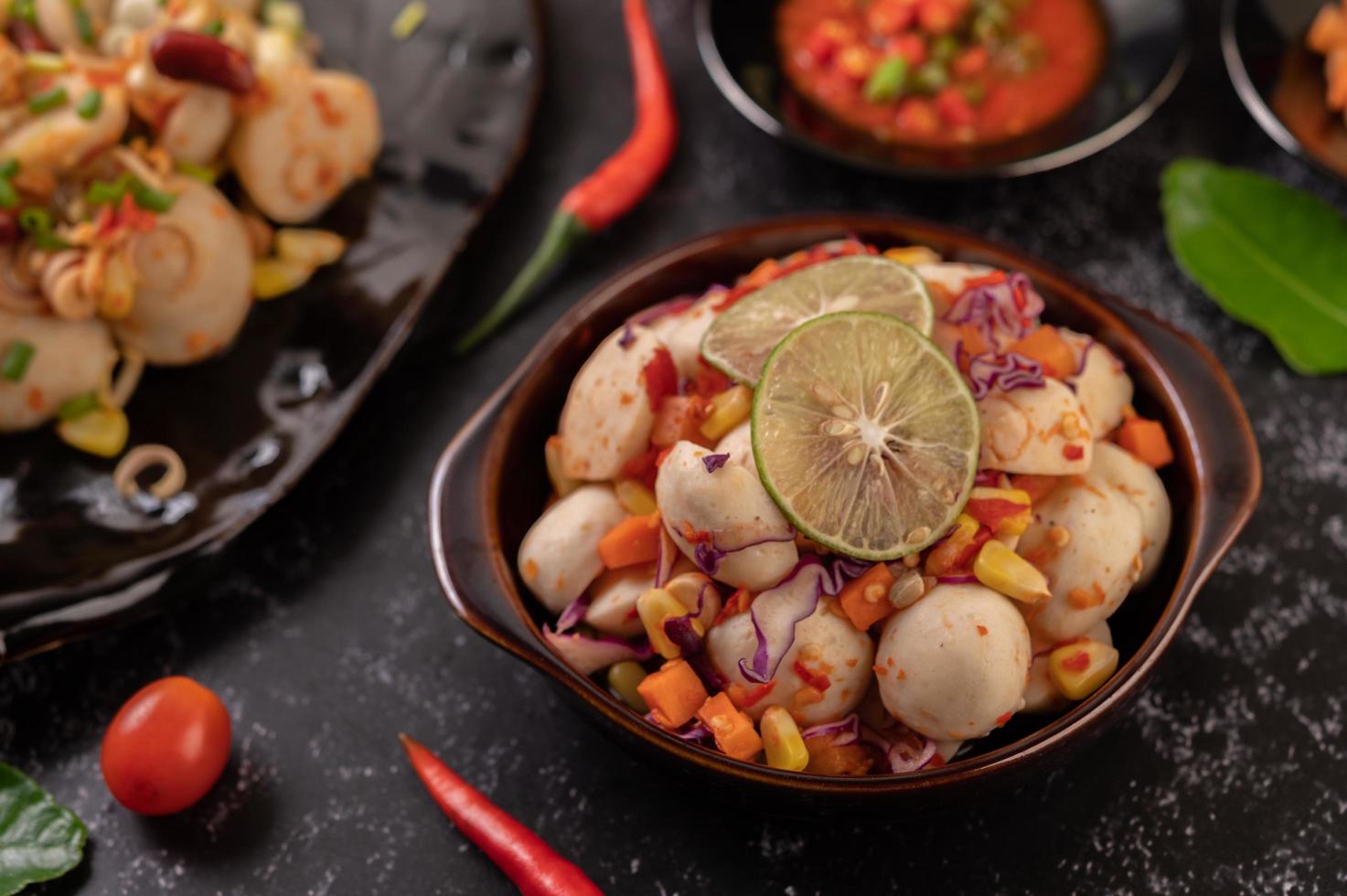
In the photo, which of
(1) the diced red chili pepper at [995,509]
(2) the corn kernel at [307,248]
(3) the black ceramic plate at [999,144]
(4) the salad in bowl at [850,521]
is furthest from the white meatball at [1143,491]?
(2) the corn kernel at [307,248]

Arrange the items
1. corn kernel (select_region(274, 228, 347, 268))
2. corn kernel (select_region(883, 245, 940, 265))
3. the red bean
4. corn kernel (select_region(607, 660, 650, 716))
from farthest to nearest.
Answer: corn kernel (select_region(274, 228, 347, 268)), the red bean, corn kernel (select_region(883, 245, 940, 265)), corn kernel (select_region(607, 660, 650, 716))

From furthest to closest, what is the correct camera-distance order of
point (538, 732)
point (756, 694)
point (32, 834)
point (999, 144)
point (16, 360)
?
point (999, 144)
point (16, 360)
point (538, 732)
point (32, 834)
point (756, 694)

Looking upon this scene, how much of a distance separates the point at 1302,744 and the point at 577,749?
4.46 feet

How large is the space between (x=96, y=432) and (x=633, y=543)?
1311mm

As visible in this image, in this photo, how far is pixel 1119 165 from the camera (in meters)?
3.18

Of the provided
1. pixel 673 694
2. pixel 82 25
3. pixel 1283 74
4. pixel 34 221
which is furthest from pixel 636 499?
pixel 1283 74

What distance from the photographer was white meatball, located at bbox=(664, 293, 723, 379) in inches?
83.0

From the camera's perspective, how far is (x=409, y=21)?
10.5ft

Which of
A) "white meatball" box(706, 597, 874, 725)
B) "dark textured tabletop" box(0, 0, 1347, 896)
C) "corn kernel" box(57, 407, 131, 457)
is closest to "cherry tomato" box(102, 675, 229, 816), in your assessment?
"dark textured tabletop" box(0, 0, 1347, 896)

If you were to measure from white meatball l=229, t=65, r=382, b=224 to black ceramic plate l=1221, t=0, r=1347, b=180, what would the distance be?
213 centimetres

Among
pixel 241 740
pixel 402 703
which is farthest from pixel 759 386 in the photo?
pixel 241 740

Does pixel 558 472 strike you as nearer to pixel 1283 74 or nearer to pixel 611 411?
pixel 611 411

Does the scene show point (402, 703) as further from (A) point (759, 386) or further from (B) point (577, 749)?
(A) point (759, 386)

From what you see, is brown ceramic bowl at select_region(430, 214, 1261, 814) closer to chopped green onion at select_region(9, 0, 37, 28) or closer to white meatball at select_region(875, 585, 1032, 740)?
white meatball at select_region(875, 585, 1032, 740)
